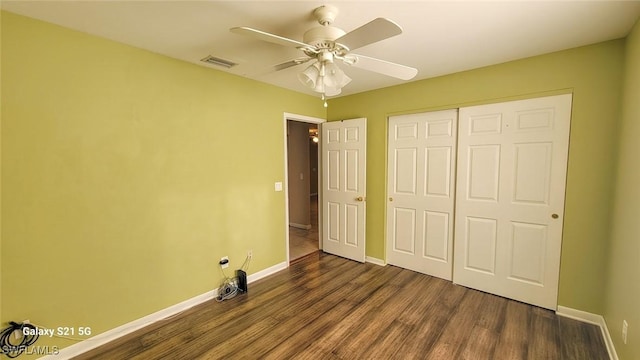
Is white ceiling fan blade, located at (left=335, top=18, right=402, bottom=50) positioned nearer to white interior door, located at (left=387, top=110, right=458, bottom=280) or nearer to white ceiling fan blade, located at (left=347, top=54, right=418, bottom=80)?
white ceiling fan blade, located at (left=347, top=54, right=418, bottom=80)

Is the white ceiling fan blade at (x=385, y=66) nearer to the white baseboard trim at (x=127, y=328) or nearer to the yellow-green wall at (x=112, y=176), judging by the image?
the yellow-green wall at (x=112, y=176)

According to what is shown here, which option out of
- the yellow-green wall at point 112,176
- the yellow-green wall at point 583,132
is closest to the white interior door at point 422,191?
the yellow-green wall at point 583,132

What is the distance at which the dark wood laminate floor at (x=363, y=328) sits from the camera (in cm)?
202

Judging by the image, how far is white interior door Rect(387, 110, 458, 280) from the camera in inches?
123

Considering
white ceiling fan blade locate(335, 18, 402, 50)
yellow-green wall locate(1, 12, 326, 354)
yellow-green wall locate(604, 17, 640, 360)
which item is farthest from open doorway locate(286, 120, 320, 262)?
yellow-green wall locate(604, 17, 640, 360)

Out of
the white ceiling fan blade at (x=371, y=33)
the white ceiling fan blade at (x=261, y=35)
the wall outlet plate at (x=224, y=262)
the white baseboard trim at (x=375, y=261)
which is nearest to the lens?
the white ceiling fan blade at (x=371, y=33)

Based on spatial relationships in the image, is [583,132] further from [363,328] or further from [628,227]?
[363,328]

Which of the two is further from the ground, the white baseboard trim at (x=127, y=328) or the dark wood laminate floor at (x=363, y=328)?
the white baseboard trim at (x=127, y=328)

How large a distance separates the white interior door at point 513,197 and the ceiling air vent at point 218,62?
2.51 meters

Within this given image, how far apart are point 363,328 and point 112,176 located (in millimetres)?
2446

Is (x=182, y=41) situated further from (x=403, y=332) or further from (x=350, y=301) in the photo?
(x=403, y=332)

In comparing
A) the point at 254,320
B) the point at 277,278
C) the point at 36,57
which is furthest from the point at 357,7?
the point at 277,278

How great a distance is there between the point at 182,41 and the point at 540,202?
3514mm

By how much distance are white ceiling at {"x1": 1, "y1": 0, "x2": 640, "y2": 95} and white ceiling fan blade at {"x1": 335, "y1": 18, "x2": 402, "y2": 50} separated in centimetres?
28
